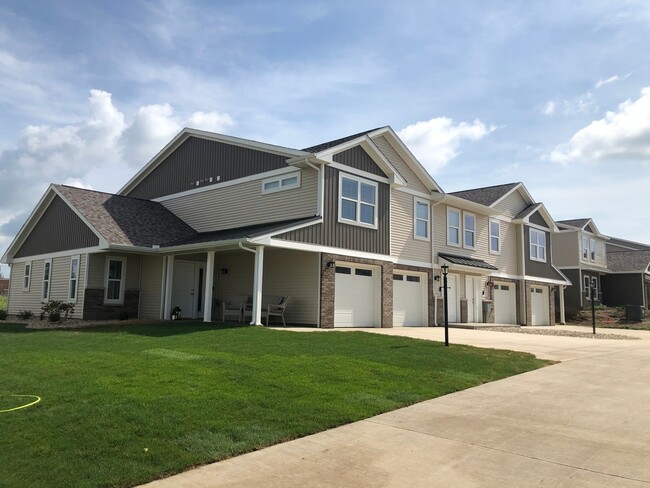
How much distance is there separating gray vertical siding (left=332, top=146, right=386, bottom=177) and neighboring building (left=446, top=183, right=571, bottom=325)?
4.25 m

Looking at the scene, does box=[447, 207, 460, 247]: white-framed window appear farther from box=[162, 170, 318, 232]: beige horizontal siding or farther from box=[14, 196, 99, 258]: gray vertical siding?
box=[14, 196, 99, 258]: gray vertical siding

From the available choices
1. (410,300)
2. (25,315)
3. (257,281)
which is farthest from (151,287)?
(410,300)

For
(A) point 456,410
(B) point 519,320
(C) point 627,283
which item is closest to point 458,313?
(B) point 519,320

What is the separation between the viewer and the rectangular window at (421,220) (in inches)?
845

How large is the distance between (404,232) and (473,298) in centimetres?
623

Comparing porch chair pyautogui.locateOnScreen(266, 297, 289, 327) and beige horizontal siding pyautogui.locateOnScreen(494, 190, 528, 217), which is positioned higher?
beige horizontal siding pyautogui.locateOnScreen(494, 190, 528, 217)

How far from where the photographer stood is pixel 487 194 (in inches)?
1096

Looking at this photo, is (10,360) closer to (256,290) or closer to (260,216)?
(256,290)

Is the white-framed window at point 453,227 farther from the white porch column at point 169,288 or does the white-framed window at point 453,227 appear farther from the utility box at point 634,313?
the utility box at point 634,313

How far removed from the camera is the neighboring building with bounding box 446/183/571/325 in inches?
921

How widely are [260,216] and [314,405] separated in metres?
13.1

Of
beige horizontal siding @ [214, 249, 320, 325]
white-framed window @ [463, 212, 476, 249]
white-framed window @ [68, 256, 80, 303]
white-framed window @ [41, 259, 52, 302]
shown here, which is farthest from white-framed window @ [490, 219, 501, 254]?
white-framed window @ [41, 259, 52, 302]

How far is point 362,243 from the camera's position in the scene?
18.5 meters

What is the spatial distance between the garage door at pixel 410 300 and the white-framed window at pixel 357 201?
2.90 meters
